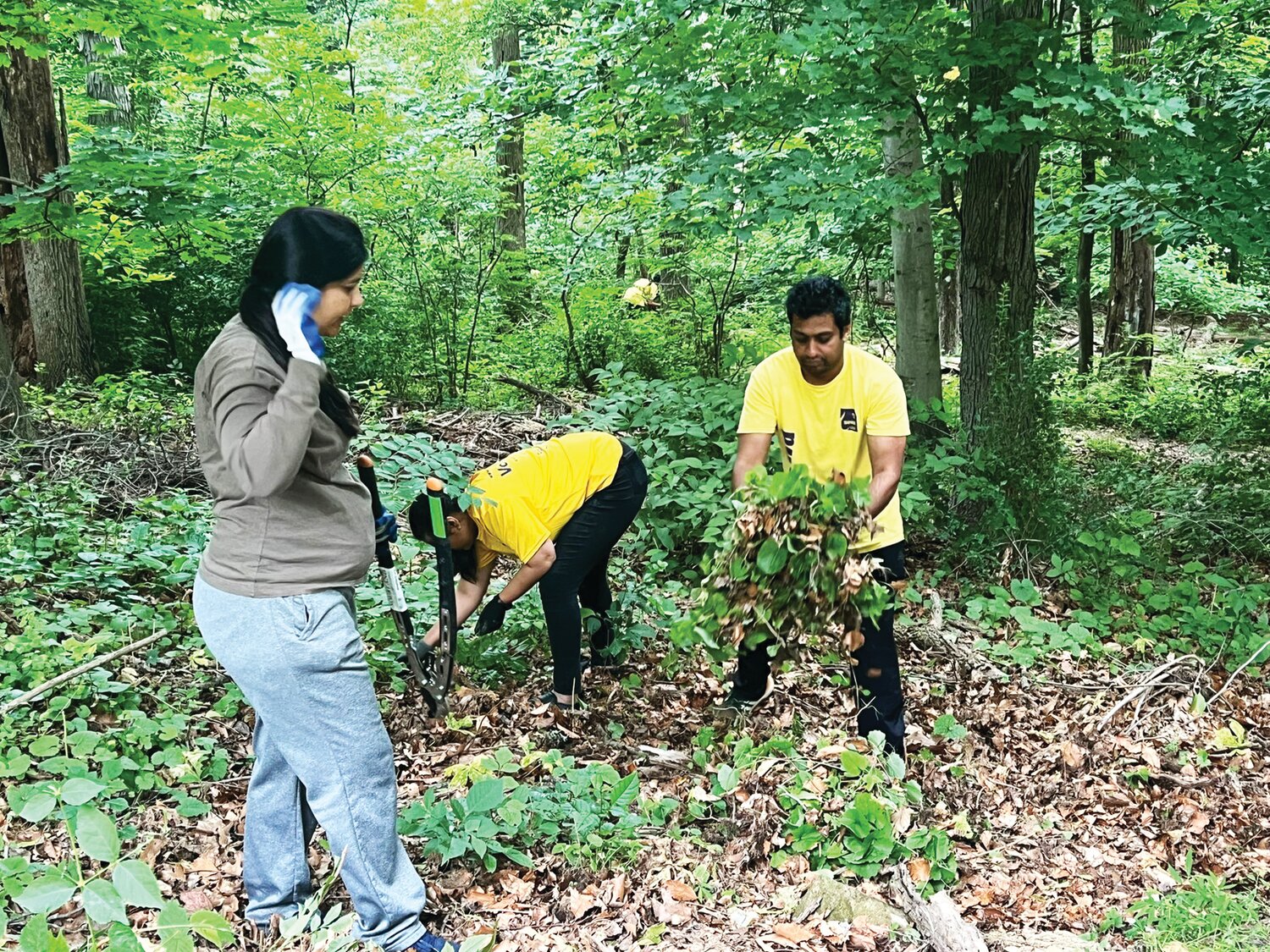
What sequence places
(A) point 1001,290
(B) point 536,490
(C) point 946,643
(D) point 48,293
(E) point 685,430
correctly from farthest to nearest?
1. (D) point 48,293
2. (A) point 1001,290
3. (E) point 685,430
4. (C) point 946,643
5. (B) point 536,490

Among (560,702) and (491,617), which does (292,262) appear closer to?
(491,617)

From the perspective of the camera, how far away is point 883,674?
3797 mm

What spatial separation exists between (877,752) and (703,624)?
2.76ft

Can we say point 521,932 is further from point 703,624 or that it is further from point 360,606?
point 360,606

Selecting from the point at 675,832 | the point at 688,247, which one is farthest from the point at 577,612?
the point at 688,247

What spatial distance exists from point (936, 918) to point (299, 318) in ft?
8.28

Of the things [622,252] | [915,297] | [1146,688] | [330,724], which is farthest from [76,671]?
[622,252]

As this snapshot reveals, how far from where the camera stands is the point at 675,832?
3.33 meters

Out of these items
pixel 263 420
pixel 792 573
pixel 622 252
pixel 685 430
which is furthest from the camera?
pixel 622 252

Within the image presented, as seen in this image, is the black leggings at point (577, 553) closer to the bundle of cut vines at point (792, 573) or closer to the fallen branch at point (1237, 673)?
the bundle of cut vines at point (792, 573)

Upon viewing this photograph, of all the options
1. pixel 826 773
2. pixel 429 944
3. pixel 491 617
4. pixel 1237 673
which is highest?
pixel 491 617

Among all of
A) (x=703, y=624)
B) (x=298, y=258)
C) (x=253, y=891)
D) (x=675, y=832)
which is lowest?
(x=675, y=832)

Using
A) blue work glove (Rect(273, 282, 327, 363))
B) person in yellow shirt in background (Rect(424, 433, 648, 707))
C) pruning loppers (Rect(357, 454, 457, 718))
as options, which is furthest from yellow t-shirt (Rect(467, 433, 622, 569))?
blue work glove (Rect(273, 282, 327, 363))

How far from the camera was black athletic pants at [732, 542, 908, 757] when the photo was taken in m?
3.78
